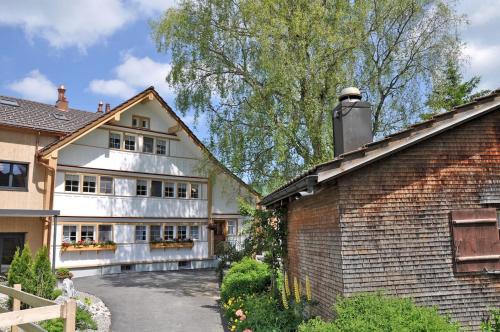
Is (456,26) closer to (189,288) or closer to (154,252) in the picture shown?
(189,288)

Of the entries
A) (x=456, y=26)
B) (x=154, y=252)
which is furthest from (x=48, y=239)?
(x=456, y=26)

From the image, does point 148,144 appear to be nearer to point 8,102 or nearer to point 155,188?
point 155,188

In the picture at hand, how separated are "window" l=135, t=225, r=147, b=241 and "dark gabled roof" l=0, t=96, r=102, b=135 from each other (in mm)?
6354

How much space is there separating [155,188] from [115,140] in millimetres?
3527

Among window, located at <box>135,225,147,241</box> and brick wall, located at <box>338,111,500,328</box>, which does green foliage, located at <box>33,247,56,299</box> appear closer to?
brick wall, located at <box>338,111,500,328</box>

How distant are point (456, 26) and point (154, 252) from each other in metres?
18.5

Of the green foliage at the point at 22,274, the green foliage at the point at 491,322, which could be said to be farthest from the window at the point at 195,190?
the green foliage at the point at 491,322

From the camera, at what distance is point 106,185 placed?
22.8m

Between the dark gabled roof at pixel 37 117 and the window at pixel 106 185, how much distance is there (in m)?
3.03

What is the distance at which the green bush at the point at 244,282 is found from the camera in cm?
1325

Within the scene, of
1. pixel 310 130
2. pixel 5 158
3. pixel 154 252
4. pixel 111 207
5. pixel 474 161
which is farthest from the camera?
pixel 154 252

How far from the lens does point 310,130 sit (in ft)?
51.9

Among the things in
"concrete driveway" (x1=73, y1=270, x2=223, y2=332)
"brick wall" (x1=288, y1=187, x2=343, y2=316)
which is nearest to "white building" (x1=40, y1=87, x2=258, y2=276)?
"concrete driveway" (x1=73, y1=270, x2=223, y2=332)

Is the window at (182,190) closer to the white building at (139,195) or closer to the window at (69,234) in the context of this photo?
the white building at (139,195)
